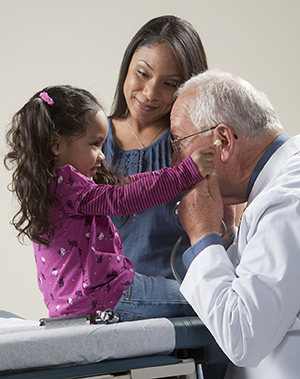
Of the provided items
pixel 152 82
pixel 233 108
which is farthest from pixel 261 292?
pixel 152 82

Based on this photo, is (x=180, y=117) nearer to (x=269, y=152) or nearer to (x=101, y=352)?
(x=269, y=152)

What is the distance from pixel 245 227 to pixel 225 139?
0.29m

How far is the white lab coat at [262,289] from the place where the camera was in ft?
3.34

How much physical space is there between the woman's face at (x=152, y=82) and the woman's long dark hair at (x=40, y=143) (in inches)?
11.6

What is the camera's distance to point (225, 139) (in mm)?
1391

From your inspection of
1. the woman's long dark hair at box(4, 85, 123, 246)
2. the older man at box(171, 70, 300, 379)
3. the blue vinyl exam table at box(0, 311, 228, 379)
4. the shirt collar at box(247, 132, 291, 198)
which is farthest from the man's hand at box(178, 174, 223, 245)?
the woman's long dark hair at box(4, 85, 123, 246)

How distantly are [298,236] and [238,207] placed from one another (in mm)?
869

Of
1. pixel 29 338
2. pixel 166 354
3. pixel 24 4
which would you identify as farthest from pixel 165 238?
pixel 24 4

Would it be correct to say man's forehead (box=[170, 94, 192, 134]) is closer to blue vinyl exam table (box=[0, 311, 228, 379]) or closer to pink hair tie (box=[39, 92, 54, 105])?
pink hair tie (box=[39, 92, 54, 105])

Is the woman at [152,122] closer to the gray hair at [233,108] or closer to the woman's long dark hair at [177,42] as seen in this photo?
the woman's long dark hair at [177,42]

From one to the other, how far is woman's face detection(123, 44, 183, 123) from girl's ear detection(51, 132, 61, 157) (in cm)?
43

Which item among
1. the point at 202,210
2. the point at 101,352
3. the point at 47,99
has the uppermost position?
the point at 47,99

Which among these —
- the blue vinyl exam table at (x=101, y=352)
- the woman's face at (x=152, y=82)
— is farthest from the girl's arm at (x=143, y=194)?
the woman's face at (x=152, y=82)

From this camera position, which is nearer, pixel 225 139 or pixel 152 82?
pixel 225 139
